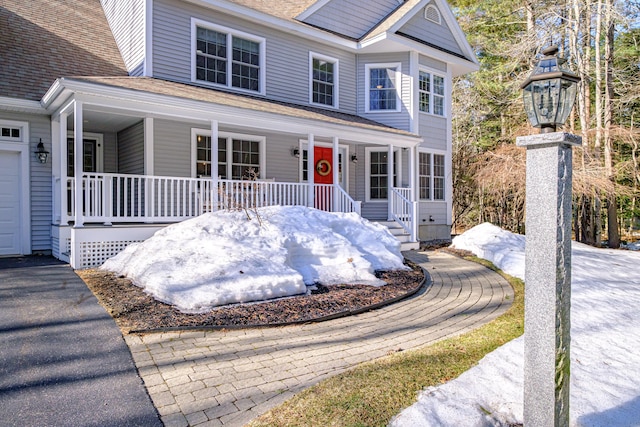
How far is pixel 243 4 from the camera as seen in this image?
444 inches

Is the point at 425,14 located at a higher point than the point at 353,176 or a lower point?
higher

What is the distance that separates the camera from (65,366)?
3480 millimetres

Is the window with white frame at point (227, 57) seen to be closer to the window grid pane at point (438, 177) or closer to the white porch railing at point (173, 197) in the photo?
the white porch railing at point (173, 197)

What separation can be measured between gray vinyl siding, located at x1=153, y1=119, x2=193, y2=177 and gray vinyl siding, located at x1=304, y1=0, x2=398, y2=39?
5.60 m

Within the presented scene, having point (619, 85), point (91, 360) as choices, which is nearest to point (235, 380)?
point (91, 360)

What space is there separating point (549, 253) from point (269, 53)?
10973 millimetres

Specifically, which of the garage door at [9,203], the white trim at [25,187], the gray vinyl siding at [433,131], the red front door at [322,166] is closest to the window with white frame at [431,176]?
the gray vinyl siding at [433,131]

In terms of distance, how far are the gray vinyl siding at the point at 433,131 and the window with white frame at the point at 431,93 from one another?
0.23 m

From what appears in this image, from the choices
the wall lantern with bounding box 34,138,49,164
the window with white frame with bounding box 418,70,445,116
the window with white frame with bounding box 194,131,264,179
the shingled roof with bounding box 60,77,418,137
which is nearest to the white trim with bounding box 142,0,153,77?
the shingled roof with bounding box 60,77,418,137

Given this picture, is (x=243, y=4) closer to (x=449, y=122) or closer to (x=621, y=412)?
(x=449, y=122)

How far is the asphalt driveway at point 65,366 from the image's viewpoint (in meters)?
2.76

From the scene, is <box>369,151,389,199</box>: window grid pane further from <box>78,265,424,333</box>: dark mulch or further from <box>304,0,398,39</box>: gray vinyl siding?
<box>78,265,424,333</box>: dark mulch

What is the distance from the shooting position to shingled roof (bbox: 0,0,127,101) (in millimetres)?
9172

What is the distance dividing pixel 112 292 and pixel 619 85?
1976 centimetres
